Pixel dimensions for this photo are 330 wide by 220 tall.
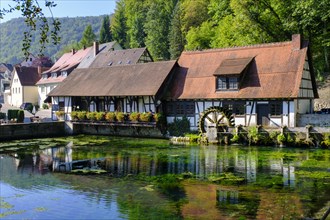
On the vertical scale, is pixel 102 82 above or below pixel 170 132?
above

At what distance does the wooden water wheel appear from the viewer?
28.7 metres

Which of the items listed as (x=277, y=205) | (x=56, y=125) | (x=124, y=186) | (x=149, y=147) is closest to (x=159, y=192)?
(x=124, y=186)

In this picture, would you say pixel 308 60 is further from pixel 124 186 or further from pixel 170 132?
pixel 124 186

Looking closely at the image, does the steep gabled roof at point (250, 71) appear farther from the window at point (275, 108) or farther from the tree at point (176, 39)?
the tree at point (176, 39)

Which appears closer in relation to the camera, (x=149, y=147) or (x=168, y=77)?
(x=149, y=147)

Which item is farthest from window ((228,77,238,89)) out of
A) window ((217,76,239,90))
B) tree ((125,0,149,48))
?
tree ((125,0,149,48))

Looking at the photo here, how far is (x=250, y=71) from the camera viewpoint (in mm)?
30672

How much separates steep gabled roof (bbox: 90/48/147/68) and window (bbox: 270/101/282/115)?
2661 cm

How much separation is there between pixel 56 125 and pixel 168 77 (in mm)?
11113

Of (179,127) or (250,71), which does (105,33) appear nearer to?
(179,127)

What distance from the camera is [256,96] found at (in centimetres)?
2856

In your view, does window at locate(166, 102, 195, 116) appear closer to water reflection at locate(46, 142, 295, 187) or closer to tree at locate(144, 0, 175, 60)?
water reflection at locate(46, 142, 295, 187)

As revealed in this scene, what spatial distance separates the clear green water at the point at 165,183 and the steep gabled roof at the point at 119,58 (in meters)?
27.1

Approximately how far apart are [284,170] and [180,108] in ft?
49.2
